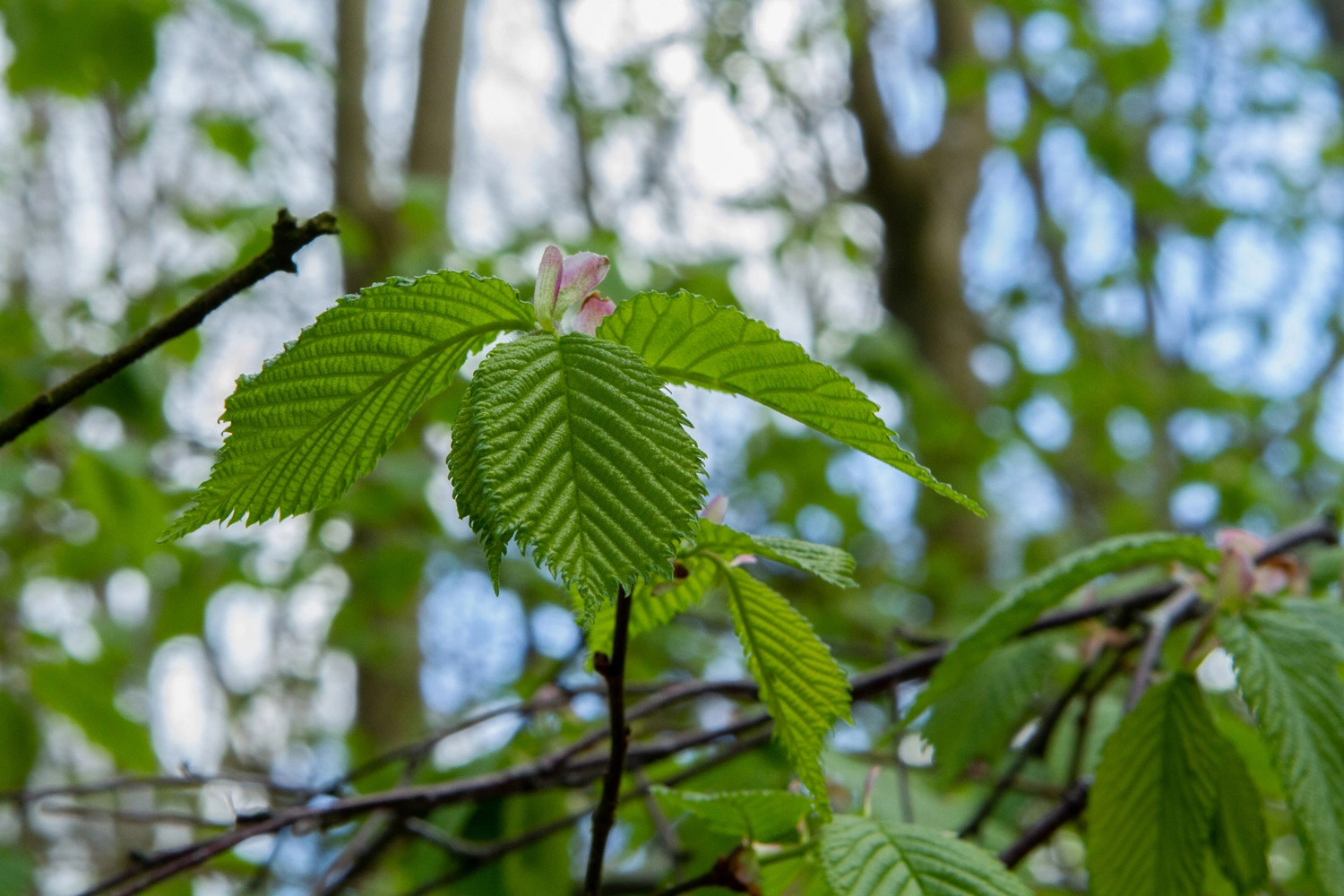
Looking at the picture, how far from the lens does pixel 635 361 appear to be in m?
0.40

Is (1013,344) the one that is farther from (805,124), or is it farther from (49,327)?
(49,327)

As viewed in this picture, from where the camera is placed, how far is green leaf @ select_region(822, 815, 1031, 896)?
489 millimetres

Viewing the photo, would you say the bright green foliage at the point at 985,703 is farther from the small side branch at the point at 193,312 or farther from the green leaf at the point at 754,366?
the small side branch at the point at 193,312

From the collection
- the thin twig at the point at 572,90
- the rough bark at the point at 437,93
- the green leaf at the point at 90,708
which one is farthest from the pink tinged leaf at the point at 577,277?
the thin twig at the point at 572,90

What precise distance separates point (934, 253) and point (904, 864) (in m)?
3.10

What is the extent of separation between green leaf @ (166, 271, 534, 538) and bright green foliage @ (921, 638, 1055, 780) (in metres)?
0.52

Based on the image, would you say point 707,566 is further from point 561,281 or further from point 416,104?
point 416,104

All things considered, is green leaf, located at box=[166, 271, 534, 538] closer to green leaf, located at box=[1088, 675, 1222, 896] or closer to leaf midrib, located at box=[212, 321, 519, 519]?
leaf midrib, located at box=[212, 321, 519, 519]

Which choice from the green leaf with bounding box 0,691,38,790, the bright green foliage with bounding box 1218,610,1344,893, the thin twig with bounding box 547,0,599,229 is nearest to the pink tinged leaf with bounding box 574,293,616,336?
the bright green foliage with bounding box 1218,610,1344,893

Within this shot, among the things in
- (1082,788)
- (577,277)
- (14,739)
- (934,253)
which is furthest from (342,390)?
(934,253)

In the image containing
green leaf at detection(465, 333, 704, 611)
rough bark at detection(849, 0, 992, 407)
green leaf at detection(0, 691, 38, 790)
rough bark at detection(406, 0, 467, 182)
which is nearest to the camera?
green leaf at detection(465, 333, 704, 611)

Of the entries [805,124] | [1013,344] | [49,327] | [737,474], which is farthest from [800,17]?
[49,327]

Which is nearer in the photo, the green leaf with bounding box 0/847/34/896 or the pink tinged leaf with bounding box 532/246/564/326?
the pink tinged leaf with bounding box 532/246/564/326

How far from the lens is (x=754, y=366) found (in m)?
0.42
